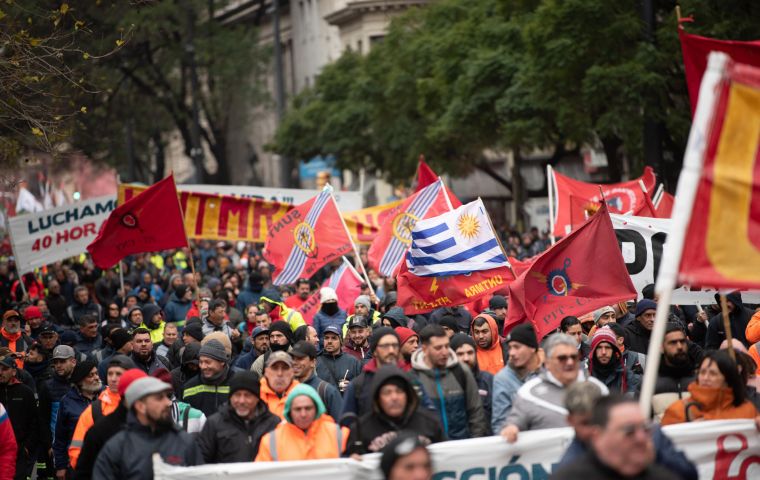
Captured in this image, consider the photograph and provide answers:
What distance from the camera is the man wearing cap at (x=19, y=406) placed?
33.8ft

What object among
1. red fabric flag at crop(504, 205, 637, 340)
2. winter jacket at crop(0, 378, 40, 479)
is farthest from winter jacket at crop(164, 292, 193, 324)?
red fabric flag at crop(504, 205, 637, 340)

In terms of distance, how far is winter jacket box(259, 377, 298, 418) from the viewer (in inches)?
333

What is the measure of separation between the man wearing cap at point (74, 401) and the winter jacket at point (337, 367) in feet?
5.67

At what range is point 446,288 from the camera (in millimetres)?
12109

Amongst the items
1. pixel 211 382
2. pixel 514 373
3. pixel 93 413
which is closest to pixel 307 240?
pixel 211 382

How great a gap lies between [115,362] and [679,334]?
3.64 m

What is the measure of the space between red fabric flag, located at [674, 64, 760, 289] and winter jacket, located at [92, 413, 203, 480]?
2.68m

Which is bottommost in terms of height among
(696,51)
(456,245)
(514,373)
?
(514,373)

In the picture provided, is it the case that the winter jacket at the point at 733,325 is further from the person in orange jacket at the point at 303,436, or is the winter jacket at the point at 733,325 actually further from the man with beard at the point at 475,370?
the person in orange jacket at the point at 303,436

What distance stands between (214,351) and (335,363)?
63.4 inches

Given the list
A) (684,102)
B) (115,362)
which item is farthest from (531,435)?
(684,102)

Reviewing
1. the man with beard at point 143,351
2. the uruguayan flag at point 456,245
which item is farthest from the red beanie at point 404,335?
the uruguayan flag at point 456,245

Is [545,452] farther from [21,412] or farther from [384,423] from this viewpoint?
[21,412]

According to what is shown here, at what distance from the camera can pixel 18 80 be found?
42.6ft
